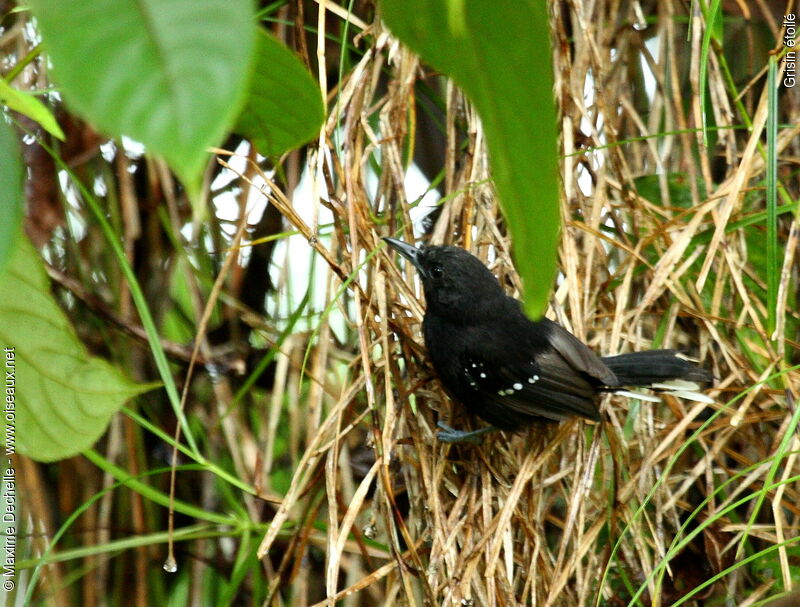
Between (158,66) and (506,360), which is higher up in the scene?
(158,66)

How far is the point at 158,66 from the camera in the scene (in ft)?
1.54

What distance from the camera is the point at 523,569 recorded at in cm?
203

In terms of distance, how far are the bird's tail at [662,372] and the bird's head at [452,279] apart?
0.41 m

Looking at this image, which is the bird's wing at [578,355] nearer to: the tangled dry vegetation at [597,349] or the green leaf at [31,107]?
the tangled dry vegetation at [597,349]

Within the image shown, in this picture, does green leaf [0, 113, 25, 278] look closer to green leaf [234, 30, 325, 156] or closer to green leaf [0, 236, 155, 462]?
green leaf [234, 30, 325, 156]

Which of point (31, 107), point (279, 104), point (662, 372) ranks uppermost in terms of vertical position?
point (279, 104)

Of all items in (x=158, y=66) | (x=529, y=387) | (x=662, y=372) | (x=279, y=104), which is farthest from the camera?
(x=529, y=387)

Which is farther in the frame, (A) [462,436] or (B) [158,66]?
(A) [462,436]

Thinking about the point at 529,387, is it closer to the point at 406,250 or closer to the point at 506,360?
the point at 506,360

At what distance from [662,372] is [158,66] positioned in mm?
1970

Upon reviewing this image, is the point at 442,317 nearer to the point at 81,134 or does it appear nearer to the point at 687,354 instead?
the point at 687,354

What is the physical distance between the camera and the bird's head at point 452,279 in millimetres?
2359

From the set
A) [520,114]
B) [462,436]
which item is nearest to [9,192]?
[520,114]

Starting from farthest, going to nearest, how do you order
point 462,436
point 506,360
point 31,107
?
point 506,360 < point 462,436 < point 31,107
